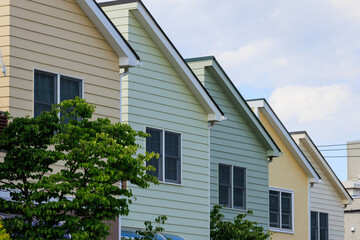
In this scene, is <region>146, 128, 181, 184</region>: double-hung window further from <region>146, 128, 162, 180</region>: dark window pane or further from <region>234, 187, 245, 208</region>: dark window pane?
<region>234, 187, 245, 208</region>: dark window pane

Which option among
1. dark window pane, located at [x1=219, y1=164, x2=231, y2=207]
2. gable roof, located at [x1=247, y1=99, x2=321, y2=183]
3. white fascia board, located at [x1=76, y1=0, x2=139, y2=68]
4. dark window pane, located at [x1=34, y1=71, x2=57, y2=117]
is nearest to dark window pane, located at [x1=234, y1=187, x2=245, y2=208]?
dark window pane, located at [x1=219, y1=164, x2=231, y2=207]

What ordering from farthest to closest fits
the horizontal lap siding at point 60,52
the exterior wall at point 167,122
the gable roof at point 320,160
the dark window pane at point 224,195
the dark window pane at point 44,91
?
the gable roof at point 320,160, the dark window pane at point 224,195, the exterior wall at point 167,122, the dark window pane at point 44,91, the horizontal lap siding at point 60,52

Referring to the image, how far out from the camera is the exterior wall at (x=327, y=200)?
39.0 m

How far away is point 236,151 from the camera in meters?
31.4

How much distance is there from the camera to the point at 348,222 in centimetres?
4884

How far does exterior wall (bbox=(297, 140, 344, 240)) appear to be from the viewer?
39031mm

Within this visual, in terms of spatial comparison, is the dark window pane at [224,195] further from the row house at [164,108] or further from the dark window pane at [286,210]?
the dark window pane at [286,210]

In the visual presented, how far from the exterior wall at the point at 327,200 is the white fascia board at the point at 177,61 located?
1188 centimetres

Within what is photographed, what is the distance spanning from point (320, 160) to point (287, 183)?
460 cm

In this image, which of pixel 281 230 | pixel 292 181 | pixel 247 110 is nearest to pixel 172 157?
pixel 247 110

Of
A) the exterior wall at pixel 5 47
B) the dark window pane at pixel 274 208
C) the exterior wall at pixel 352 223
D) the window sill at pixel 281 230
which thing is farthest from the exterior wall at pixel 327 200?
the exterior wall at pixel 5 47

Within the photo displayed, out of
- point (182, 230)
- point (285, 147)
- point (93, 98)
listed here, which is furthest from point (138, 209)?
point (285, 147)

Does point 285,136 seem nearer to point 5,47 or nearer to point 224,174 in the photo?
point 224,174

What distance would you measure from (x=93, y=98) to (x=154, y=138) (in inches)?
165
